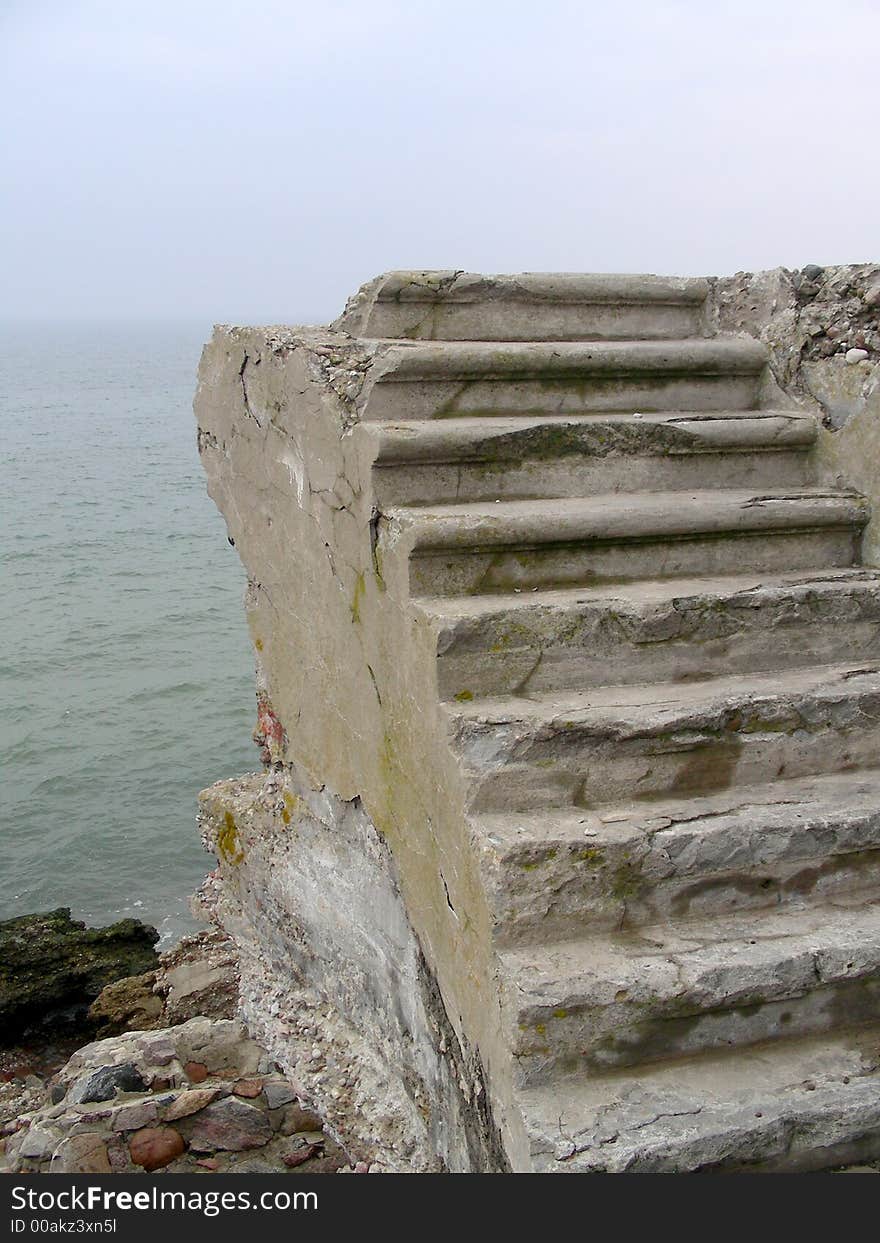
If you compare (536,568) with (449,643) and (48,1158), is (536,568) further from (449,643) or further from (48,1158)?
(48,1158)

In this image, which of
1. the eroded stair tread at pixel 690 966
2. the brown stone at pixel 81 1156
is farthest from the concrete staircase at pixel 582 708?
the brown stone at pixel 81 1156

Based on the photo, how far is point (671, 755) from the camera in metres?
2.69

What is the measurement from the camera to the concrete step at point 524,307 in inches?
143

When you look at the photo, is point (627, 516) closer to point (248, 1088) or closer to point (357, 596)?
point (357, 596)

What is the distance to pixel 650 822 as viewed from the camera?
258cm

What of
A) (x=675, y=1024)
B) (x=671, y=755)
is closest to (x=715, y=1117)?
(x=675, y=1024)

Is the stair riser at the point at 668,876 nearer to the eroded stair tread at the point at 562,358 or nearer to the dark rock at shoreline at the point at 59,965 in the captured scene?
the eroded stair tread at the point at 562,358

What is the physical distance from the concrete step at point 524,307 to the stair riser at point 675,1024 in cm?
215

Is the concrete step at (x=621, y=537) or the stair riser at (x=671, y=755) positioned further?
the concrete step at (x=621, y=537)

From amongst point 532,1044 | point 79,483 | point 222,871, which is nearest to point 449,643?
point 532,1044

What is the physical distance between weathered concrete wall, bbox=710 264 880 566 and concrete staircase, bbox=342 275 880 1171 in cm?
8

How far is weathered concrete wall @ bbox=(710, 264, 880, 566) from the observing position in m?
3.24

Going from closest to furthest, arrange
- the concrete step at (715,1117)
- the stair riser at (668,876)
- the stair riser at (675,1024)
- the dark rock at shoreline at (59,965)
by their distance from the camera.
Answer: the concrete step at (715,1117)
the stair riser at (675,1024)
the stair riser at (668,876)
the dark rock at shoreline at (59,965)

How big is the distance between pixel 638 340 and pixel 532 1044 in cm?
235
